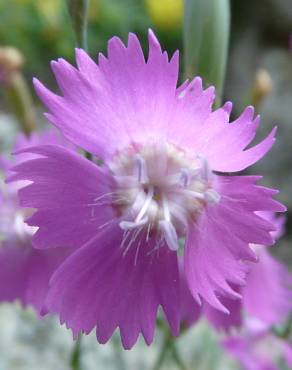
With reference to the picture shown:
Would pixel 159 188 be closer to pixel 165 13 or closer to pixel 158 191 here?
pixel 158 191

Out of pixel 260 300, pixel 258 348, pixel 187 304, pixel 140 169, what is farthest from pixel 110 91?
pixel 258 348

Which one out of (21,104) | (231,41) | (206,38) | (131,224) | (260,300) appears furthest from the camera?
(231,41)

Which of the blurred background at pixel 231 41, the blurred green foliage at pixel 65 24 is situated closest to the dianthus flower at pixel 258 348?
the blurred background at pixel 231 41

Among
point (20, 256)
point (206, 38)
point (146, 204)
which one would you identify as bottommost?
point (20, 256)

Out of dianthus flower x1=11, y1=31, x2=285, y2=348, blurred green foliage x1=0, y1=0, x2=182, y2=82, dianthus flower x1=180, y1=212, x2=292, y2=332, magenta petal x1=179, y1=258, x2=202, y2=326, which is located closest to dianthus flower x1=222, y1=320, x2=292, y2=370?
dianthus flower x1=180, y1=212, x2=292, y2=332

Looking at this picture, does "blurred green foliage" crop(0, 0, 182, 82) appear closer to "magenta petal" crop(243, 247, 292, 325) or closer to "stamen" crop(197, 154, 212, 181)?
"magenta petal" crop(243, 247, 292, 325)

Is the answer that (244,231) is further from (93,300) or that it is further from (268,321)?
(268,321)

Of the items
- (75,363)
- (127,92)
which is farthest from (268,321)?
(127,92)

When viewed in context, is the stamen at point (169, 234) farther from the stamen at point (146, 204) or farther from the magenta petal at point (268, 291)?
the magenta petal at point (268, 291)
